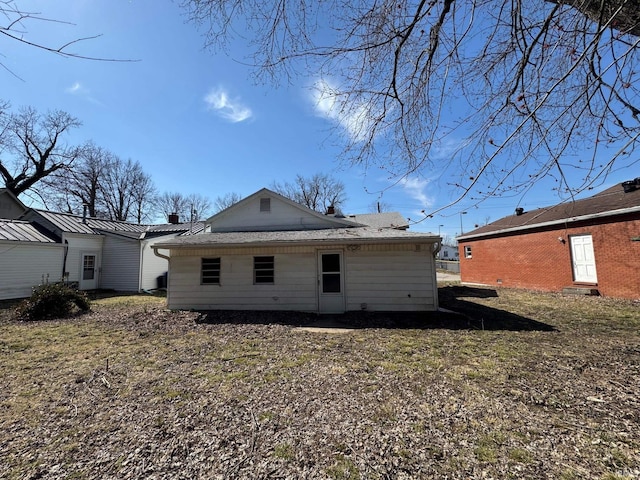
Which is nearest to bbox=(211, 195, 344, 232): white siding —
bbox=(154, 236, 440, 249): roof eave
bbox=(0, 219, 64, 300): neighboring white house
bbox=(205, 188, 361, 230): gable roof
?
bbox=(205, 188, 361, 230): gable roof

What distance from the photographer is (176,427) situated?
311cm

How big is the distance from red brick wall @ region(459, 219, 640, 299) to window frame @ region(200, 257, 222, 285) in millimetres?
14972

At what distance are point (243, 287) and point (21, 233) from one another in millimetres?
12439

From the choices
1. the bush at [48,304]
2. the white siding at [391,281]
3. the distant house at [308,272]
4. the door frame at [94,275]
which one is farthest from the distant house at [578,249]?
the door frame at [94,275]

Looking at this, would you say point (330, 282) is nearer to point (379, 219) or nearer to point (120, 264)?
point (379, 219)

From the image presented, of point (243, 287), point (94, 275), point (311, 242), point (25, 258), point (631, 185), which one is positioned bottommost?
point (243, 287)

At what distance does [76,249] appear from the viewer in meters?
15.4

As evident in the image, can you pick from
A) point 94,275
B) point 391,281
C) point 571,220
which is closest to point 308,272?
point 391,281

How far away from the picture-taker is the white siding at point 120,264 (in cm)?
1591

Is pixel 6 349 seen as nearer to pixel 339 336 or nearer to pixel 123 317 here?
pixel 123 317

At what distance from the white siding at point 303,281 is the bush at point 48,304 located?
321cm

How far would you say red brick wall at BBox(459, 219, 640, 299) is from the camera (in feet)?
34.2

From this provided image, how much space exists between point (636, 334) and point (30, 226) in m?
24.0

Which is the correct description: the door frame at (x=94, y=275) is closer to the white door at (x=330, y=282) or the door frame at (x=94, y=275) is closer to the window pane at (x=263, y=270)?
the window pane at (x=263, y=270)
